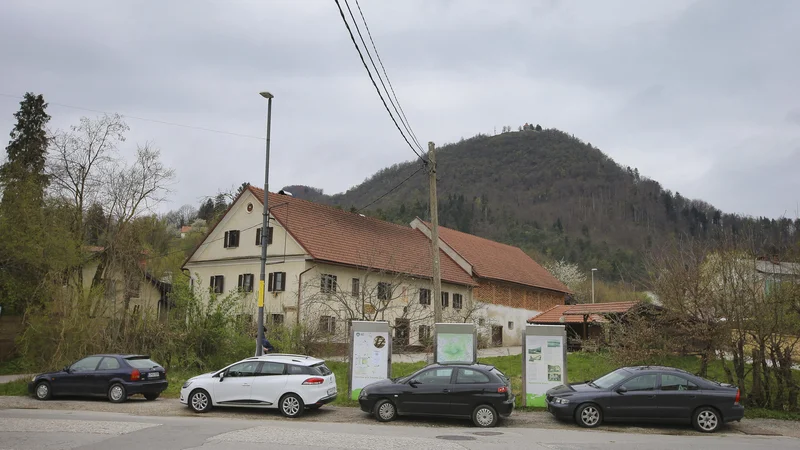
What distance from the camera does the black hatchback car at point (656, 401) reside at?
1411 cm

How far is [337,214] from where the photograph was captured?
1617 inches

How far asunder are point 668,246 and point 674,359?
3.65m

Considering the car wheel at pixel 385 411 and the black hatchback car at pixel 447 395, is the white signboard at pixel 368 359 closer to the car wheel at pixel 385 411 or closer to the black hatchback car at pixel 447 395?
the black hatchback car at pixel 447 395

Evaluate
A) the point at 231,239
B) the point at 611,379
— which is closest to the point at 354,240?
the point at 231,239

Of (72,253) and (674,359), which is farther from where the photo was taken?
(72,253)

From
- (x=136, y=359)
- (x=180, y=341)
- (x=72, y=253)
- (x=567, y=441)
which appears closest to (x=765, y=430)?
(x=567, y=441)

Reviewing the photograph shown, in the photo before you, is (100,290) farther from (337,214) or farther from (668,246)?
(668,246)

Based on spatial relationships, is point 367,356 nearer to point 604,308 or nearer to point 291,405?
point 291,405

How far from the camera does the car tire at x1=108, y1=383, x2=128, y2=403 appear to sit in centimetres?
1786

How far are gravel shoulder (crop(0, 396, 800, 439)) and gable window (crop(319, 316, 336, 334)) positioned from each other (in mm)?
9073

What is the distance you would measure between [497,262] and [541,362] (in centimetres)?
3370

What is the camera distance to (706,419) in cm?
1412

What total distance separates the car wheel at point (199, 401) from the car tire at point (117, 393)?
3.25 meters

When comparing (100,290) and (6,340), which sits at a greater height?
(100,290)
